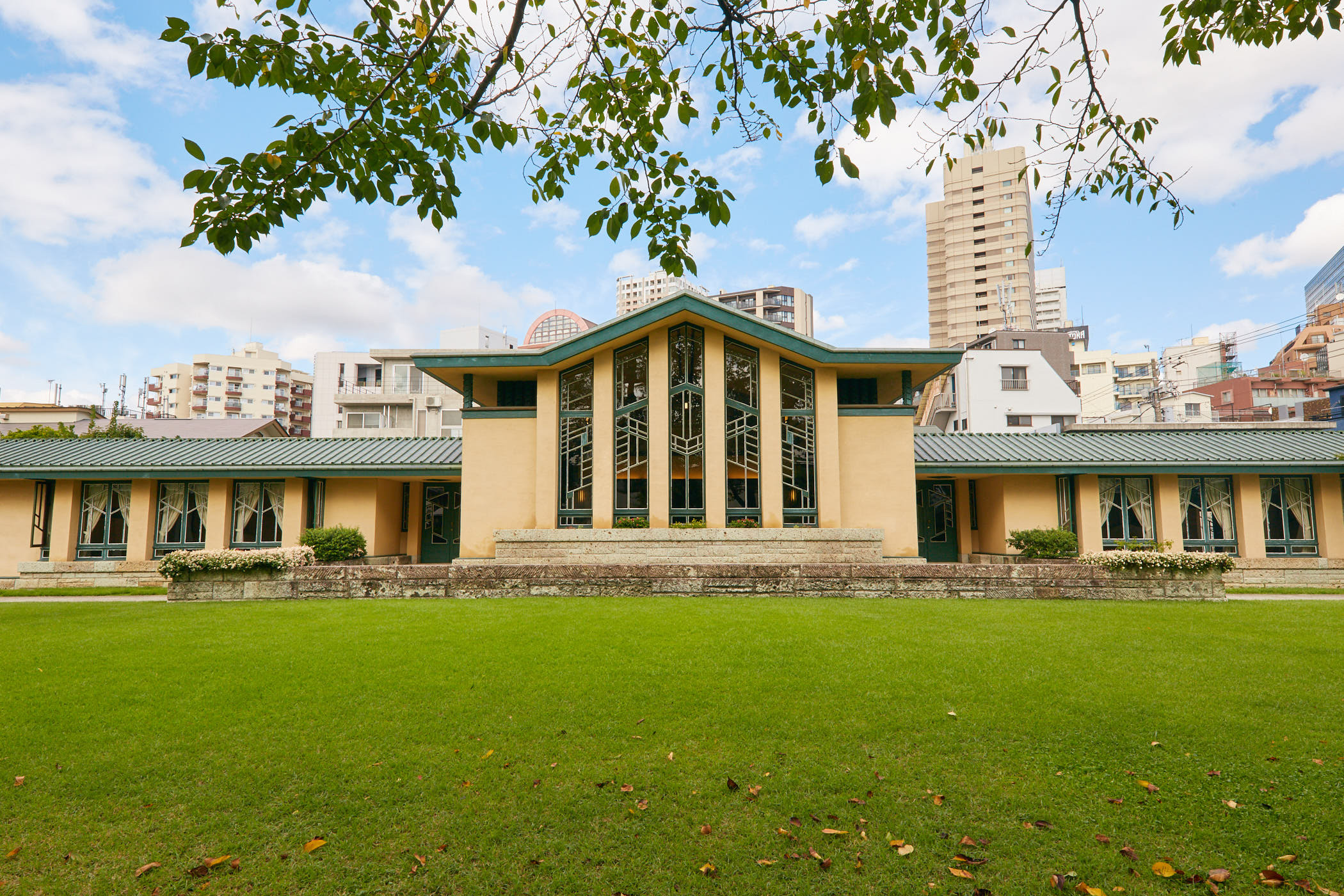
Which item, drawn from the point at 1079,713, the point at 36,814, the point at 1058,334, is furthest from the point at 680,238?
the point at 1058,334

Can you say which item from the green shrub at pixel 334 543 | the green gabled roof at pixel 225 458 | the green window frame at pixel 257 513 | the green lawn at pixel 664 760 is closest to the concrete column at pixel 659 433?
the green gabled roof at pixel 225 458

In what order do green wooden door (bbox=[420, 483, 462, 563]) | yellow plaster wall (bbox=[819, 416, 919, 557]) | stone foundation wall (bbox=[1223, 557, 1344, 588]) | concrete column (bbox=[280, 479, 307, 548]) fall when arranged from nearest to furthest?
yellow plaster wall (bbox=[819, 416, 919, 557]) → stone foundation wall (bbox=[1223, 557, 1344, 588]) → concrete column (bbox=[280, 479, 307, 548]) → green wooden door (bbox=[420, 483, 462, 563])

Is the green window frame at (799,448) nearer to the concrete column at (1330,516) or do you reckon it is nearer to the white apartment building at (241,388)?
the concrete column at (1330,516)

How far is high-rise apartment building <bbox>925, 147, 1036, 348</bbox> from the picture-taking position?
71812 millimetres

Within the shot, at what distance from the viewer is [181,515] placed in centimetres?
1817

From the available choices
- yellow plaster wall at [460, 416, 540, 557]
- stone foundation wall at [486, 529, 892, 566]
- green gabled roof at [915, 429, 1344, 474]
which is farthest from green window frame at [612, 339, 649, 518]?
green gabled roof at [915, 429, 1344, 474]

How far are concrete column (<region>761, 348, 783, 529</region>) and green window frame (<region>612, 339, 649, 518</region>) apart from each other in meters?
2.66

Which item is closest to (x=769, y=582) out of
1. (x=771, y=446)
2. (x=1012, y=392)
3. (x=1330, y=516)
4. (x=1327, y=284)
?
(x=771, y=446)

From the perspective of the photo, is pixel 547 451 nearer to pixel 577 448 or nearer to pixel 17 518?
pixel 577 448

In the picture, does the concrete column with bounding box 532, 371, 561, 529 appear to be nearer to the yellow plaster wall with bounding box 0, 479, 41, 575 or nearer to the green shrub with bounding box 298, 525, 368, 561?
the green shrub with bounding box 298, 525, 368, 561

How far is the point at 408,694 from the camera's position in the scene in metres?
5.96

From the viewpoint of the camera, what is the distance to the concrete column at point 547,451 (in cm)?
1619

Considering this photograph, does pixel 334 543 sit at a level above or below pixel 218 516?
below

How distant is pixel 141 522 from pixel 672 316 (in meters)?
14.6
